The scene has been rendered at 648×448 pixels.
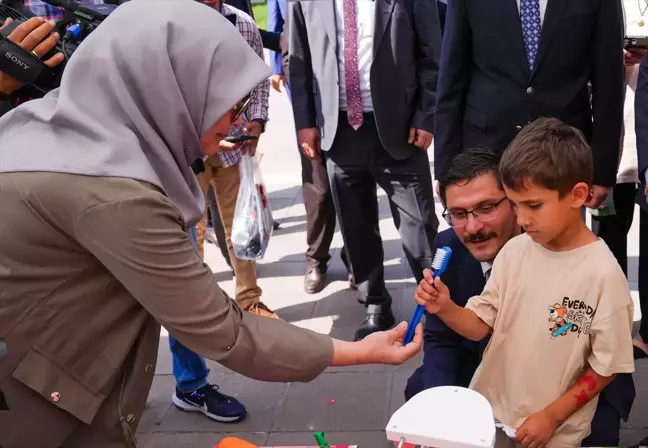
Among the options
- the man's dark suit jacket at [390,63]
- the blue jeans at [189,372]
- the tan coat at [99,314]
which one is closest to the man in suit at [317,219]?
the man's dark suit jacket at [390,63]

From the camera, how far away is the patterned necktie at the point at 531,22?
117 inches

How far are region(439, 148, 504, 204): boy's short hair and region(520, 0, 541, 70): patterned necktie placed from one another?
2.06 ft

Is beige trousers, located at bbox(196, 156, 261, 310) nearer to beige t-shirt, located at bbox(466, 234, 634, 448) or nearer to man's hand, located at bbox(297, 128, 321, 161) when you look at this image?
man's hand, located at bbox(297, 128, 321, 161)

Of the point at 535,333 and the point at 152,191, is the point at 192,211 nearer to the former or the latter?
the point at 152,191

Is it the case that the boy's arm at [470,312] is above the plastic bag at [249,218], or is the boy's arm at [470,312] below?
above

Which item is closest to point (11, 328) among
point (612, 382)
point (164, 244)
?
point (164, 244)

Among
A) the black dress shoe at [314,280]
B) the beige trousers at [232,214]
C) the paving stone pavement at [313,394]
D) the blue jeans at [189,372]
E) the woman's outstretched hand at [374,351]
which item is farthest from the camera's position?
the black dress shoe at [314,280]

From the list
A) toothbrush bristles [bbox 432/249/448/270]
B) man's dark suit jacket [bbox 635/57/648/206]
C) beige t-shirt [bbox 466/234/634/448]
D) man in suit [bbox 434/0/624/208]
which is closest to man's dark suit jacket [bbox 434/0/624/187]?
man in suit [bbox 434/0/624/208]

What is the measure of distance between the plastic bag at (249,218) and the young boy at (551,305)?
6.32ft

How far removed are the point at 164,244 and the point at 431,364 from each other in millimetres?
1117

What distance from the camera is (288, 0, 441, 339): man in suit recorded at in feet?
11.8

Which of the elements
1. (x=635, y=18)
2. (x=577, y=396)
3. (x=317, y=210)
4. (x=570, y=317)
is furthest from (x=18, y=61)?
(x=635, y=18)

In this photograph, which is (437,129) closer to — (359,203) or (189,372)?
(359,203)

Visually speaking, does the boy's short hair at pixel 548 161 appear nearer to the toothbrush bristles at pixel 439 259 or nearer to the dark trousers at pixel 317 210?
the toothbrush bristles at pixel 439 259
